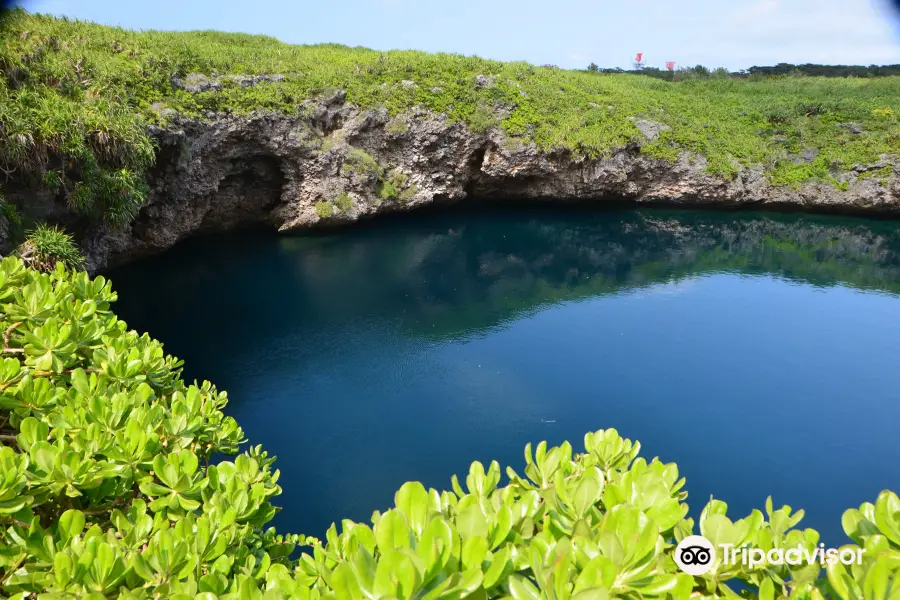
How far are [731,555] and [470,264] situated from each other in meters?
15.9

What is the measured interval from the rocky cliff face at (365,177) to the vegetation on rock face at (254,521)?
11178 mm

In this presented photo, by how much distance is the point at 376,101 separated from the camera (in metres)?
19.6

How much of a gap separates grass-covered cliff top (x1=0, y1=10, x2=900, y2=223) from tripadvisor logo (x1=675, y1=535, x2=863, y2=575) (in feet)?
31.1

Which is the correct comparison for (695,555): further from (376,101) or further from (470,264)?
(376,101)

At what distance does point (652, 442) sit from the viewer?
9.18 metres

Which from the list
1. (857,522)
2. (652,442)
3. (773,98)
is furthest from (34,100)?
(773,98)

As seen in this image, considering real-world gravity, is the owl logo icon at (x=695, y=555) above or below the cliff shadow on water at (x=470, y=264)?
above

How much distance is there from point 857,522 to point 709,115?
2824 centimetres

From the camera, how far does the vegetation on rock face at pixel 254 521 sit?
1624 millimetres

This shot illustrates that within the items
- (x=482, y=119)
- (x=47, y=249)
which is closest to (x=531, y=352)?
(x=47, y=249)

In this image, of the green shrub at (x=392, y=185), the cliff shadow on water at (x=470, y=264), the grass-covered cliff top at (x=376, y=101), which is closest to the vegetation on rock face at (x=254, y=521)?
the grass-covered cliff top at (x=376, y=101)

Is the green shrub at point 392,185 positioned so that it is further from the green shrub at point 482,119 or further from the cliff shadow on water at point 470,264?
the green shrub at point 482,119

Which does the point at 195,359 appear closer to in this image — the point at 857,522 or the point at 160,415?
the point at 160,415

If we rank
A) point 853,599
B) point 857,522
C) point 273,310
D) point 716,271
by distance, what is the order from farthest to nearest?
point 716,271
point 273,310
point 857,522
point 853,599
